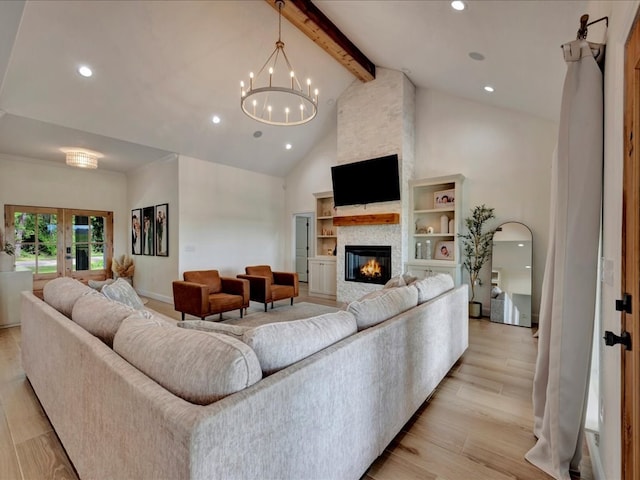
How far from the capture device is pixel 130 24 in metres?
3.63

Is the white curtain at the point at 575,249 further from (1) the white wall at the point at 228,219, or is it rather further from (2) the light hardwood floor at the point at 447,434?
(1) the white wall at the point at 228,219

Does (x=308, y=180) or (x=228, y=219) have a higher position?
(x=308, y=180)

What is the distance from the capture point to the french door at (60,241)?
6191 millimetres

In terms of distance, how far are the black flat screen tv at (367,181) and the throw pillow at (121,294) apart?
4.25m

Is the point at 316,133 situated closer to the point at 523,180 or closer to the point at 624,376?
the point at 523,180

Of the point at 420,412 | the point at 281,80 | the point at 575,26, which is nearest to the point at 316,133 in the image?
the point at 281,80

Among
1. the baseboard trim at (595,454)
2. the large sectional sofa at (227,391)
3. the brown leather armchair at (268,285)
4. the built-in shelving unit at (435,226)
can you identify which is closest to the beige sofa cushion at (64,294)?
the large sectional sofa at (227,391)

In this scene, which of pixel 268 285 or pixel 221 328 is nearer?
pixel 221 328

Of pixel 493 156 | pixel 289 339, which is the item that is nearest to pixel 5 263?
pixel 289 339

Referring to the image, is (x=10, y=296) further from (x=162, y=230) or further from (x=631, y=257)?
(x=631, y=257)

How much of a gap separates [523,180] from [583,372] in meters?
4.05

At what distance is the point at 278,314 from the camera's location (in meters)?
5.04

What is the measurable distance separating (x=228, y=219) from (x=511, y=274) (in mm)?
5602

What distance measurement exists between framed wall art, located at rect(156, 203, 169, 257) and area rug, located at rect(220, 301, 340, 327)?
227cm
